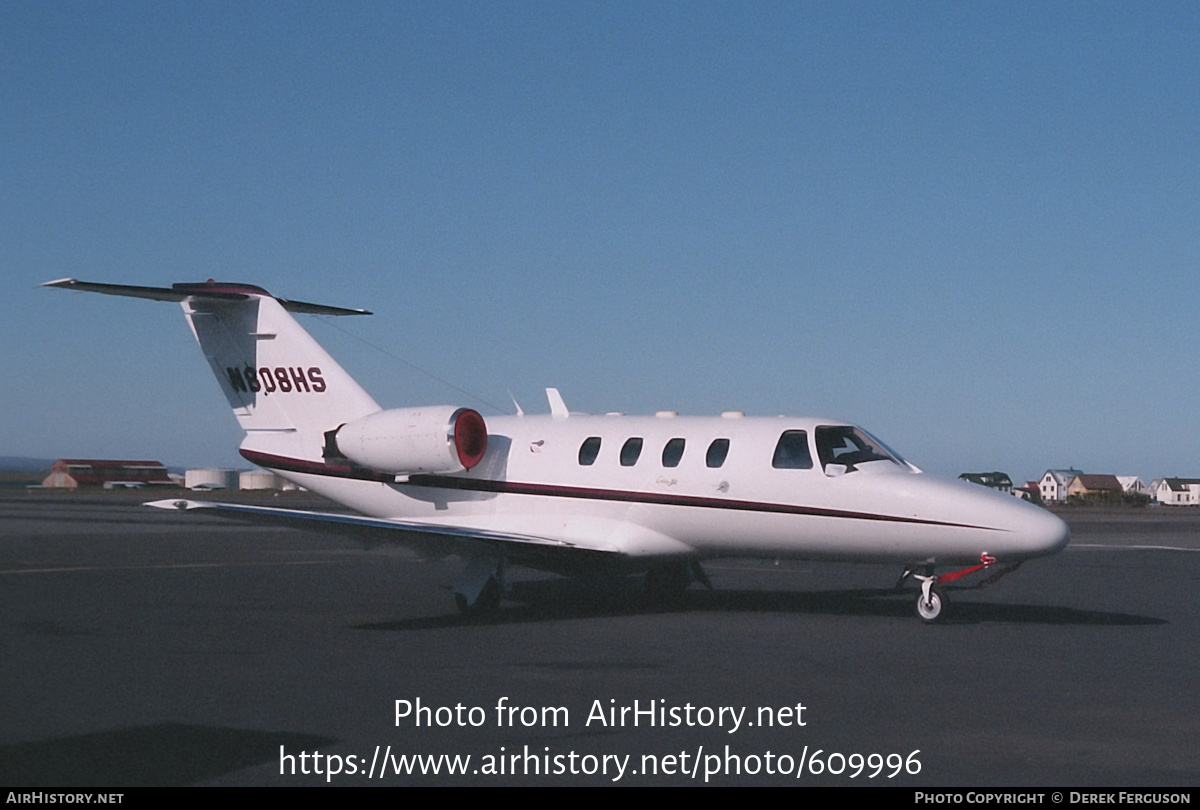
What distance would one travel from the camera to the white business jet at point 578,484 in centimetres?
1448

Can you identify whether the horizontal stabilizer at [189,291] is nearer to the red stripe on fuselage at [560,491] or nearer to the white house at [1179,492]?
the red stripe on fuselage at [560,491]

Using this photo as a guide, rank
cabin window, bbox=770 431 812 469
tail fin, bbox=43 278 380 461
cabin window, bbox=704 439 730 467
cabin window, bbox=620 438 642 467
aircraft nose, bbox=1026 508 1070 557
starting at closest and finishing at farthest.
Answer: aircraft nose, bbox=1026 508 1070 557, cabin window, bbox=770 431 812 469, cabin window, bbox=704 439 730 467, cabin window, bbox=620 438 642 467, tail fin, bbox=43 278 380 461

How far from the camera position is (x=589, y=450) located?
16.6 meters

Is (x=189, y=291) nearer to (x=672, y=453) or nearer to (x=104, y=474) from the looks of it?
(x=672, y=453)

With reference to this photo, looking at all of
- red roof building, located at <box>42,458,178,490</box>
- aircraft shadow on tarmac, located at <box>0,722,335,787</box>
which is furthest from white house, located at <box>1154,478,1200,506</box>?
aircraft shadow on tarmac, located at <box>0,722,335,787</box>

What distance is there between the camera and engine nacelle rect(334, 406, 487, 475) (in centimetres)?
1648

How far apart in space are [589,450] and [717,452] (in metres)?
1.80

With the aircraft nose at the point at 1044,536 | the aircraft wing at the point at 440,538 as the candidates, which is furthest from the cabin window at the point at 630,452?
the aircraft nose at the point at 1044,536

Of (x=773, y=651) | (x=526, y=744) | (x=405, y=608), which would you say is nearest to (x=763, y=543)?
(x=773, y=651)

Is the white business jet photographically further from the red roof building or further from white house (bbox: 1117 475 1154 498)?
white house (bbox: 1117 475 1154 498)

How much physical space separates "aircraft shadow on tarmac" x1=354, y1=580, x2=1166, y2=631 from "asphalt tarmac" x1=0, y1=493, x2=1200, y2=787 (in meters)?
0.11

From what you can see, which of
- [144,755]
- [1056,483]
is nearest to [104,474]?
[1056,483]

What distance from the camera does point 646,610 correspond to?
16.4m

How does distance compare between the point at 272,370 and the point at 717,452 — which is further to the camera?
the point at 272,370
